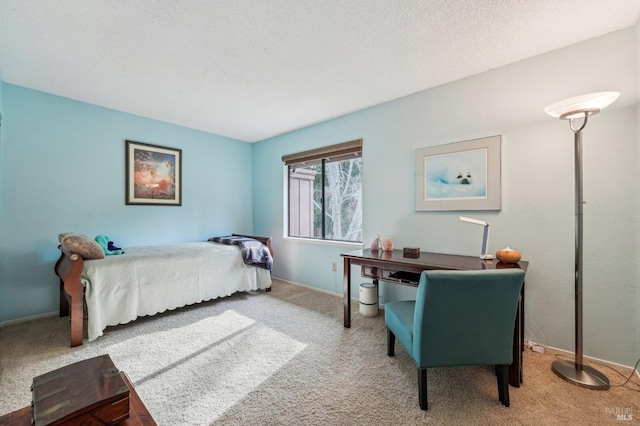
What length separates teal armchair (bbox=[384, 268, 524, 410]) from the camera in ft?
4.62

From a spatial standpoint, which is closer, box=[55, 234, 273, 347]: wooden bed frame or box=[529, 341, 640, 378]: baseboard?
box=[529, 341, 640, 378]: baseboard

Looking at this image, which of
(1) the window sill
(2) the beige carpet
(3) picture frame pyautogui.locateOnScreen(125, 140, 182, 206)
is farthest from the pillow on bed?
(1) the window sill

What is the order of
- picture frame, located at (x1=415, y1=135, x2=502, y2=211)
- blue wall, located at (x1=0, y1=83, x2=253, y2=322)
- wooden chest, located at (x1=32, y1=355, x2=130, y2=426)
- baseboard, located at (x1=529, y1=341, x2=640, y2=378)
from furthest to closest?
1. blue wall, located at (x1=0, y1=83, x2=253, y2=322)
2. picture frame, located at (x1=415, y1=135, x2=502, y2=211)
3. baseboard, located at (x1=529, y1=341, x2=640, y2=378)
4. wooden chest, located at (x1=32, y1=355, x2=130, y2=426)

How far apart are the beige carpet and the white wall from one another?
42cm

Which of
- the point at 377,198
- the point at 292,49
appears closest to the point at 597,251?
the point at 377,198

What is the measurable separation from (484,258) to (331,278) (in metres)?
1.87

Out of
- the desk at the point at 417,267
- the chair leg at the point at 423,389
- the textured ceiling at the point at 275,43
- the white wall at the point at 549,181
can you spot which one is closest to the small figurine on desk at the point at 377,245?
the desk at the point at 417,267

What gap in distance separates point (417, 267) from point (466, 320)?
0.62 m

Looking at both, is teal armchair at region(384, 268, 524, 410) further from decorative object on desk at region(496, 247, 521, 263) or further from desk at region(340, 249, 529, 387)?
decorative object on desk at region(496, 247, 521, 263)

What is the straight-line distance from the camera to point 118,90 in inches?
107

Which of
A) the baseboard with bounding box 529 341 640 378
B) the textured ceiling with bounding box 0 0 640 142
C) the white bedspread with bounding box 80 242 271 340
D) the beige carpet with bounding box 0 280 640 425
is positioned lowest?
the beige carpet with bounding box 0 280 640 425

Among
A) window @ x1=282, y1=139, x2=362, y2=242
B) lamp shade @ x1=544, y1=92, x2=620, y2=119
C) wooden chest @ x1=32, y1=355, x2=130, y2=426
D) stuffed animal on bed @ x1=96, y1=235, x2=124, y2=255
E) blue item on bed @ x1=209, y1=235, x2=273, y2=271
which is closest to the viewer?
wooden chest @ x1=32, y1=355, x2=130, y2=426

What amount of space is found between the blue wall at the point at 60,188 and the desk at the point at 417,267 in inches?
110

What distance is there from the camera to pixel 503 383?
1.50 metres
